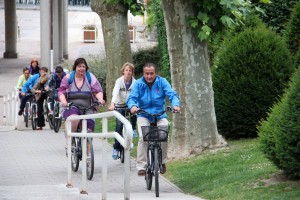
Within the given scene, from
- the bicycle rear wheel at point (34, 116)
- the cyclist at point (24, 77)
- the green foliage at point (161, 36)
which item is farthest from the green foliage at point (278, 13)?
the green foliage at point (161, 36)

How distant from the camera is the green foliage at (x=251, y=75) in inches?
661

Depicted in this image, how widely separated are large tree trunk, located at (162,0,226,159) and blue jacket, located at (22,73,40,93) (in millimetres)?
10182

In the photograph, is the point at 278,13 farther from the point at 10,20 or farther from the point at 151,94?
the point at 10,20

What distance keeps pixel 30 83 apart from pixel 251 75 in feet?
33.7

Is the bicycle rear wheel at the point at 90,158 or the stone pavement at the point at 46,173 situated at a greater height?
the bicycle rear wheel at the point at 90,158

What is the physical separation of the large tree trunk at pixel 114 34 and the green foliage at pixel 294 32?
671cm

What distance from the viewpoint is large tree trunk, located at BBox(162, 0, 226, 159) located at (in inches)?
621

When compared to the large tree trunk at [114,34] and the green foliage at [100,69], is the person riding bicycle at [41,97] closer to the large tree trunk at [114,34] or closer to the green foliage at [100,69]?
the large tree trunk at [114,34]

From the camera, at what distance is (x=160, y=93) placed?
42.7ft

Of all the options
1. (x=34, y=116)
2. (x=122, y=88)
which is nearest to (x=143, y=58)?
(x=34, y=116)

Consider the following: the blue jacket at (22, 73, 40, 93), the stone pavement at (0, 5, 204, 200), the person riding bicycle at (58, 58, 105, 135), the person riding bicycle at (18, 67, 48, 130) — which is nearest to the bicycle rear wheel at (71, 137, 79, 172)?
the stone pavement at (0, 5, 204, 200)

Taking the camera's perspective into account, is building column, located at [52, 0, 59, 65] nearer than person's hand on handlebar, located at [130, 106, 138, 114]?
No

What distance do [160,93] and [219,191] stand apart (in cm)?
178

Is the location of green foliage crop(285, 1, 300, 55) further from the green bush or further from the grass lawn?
the green bush
